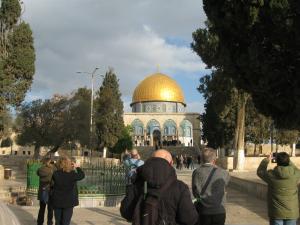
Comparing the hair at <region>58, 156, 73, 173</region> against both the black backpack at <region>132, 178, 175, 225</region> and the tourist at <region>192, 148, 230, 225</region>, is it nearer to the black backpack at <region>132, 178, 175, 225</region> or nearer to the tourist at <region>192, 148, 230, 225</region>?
the tourist at <region>192, 148, 230, 225</region>

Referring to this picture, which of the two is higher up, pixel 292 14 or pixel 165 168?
pixel 292 14

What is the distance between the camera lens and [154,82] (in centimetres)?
9200

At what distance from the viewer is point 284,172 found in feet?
20.0

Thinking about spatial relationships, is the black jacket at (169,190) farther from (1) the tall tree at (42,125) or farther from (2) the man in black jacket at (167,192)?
(1) the tall tree at (42,125)

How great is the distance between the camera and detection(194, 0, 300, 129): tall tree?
13.1 m

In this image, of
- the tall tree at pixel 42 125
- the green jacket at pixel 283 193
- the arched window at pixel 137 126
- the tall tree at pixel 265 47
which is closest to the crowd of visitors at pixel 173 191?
the green jacket at pixel 283 193

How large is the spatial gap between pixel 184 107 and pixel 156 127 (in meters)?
8.61

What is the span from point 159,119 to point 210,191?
3353 inches

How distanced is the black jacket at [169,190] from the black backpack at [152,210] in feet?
0.09

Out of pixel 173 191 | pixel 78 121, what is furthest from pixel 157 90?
pixel 173 191

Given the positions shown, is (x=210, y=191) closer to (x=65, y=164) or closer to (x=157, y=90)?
(x=65, y=164)

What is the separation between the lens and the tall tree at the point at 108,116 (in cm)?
4931

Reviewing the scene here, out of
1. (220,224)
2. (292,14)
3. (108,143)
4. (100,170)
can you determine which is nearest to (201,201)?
(220,224)

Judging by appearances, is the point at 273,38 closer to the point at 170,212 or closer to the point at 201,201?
the point at 201,201
